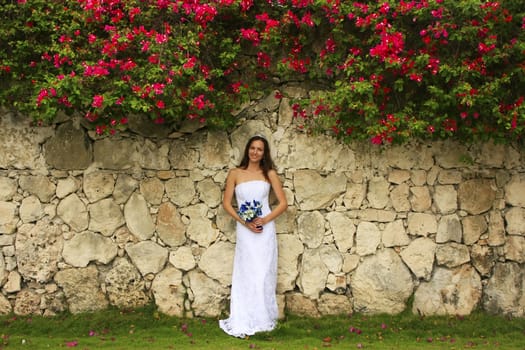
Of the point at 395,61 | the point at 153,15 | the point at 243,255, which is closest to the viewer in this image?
the point at 395,61

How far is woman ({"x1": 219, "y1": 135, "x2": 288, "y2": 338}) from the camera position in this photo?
5.35 metres

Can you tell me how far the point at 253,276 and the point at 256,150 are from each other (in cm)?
122

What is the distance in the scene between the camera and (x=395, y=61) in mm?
4691

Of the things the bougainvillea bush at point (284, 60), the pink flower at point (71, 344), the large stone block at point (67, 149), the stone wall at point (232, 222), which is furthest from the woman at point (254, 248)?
the large stone block at point (67, 149)

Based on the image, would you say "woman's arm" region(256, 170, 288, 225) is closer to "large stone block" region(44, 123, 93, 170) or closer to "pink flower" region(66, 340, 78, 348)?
"large stone block" region(44, 123, 93, 170)

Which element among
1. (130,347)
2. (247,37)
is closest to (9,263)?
(130,347)

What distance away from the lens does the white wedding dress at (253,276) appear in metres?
5.35

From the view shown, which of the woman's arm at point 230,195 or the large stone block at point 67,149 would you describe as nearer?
the woman's arm at point 230,195

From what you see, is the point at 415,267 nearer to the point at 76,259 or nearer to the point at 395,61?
the point at 395,61

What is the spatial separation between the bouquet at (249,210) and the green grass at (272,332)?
111 cm

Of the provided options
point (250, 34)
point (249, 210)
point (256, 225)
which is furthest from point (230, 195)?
point (250, 34)

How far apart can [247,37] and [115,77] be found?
49.8 inches

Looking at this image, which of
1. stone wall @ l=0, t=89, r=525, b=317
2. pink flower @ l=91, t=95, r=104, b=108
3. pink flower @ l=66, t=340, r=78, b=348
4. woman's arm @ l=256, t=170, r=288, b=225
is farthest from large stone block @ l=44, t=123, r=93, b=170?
woman's arm @ l=256, t=170, r=288, b=225

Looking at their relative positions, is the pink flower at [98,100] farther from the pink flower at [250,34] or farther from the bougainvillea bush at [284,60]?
the pink flower at [250,34]
